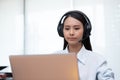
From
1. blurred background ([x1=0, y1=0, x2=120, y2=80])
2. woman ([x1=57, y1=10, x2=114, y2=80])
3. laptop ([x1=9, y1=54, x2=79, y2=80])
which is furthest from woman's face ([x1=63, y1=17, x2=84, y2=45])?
blurred background ([x1=0, y1=0, x2=120, y2=80])

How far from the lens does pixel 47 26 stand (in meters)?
3.65

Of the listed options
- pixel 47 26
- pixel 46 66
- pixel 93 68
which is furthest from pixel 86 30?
pixel 47 26

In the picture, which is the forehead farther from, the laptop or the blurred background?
the blurred background

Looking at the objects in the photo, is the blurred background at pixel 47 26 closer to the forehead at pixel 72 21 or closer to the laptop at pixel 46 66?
the forehead at pixel 72 21

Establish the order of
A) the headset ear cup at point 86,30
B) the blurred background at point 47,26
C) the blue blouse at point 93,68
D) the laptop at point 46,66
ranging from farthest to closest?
the blurred background at point 47,26 < the headset ear cup at point 86,30 < the blue blouse at point 93,68 < the laptop at point 46,66

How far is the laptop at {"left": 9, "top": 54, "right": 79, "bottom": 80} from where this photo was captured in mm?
817

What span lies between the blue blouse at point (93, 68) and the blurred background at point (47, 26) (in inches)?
A: 90.0

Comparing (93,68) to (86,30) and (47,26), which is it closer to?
(86,30)

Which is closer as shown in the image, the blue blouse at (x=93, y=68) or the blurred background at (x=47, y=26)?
the blue blouse at (x=93, y=68)

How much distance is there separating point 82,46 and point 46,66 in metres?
0.32

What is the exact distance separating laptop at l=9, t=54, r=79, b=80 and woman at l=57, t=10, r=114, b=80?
173 millimetres

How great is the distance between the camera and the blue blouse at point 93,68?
0.96 m

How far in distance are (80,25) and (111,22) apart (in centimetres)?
236

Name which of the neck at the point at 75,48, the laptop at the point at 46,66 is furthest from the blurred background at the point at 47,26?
the laptop at the point at 46,66
